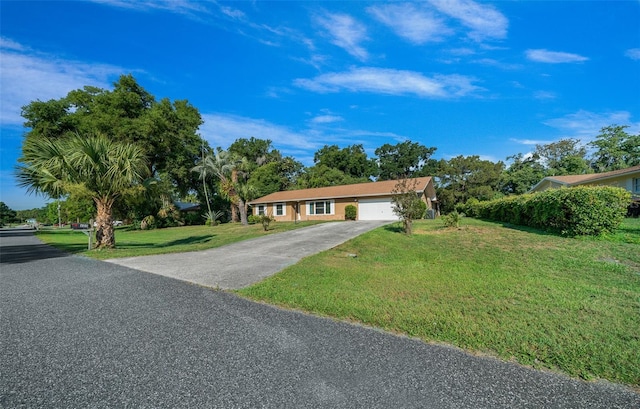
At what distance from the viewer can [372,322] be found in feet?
12.2

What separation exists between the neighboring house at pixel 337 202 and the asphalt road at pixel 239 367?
1740 cm

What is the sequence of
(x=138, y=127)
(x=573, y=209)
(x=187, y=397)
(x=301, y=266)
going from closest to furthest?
1. (x=187, y=397)
2. (x=301, y=266)
3. (x=573, y=209)
4. (x=138, y=127)

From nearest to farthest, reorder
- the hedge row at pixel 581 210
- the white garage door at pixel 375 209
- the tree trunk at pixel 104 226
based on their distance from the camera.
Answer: the hedge row at pixel 581 210 → the tree trunk at pixel 104 226 → the white garage door at pixel 375 209

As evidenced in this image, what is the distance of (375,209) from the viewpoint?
77.0ft

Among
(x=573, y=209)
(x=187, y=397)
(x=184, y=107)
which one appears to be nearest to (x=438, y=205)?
(x=573, y=209)

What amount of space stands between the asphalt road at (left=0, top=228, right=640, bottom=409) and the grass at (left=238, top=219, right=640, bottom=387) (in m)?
0.35

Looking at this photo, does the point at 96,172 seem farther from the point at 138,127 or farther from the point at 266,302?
the point at 138,127

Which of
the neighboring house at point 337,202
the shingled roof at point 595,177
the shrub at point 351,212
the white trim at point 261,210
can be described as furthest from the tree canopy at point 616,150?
the white trim at point 261,210

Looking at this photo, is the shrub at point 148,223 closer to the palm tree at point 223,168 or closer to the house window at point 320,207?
the palm tree at point 223,168

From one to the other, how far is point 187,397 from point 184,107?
3643cm

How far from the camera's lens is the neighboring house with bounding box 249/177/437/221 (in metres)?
23.1

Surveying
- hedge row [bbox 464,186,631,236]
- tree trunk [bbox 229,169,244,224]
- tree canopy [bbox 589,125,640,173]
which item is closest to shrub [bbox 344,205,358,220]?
tree trunk [bbox 229,169,244,224]

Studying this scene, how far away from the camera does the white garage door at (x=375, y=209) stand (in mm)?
22773

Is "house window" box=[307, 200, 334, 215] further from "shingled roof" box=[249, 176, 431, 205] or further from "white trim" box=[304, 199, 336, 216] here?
"shingled roof" box=[249, 176, 431, 205]
